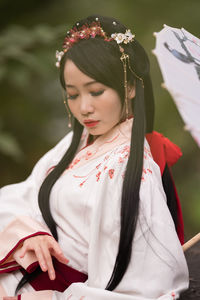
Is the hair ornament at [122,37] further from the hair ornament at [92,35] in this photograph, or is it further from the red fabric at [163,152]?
the red fabric at [163,152]

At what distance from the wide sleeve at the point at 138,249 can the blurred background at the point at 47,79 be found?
1.56 metres

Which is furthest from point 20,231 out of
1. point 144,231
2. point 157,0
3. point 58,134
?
point 157,0

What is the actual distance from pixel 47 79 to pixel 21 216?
1.96 meters

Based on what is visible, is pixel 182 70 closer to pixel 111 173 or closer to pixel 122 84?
pixel 122 84

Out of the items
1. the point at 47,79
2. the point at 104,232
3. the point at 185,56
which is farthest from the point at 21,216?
the point at 47,79

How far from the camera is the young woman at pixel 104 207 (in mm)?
1148

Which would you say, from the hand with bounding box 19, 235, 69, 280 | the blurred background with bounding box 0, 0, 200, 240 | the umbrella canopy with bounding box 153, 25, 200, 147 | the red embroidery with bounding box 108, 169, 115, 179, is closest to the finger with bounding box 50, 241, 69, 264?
the hand with bounding box 19, 235, 69, 280

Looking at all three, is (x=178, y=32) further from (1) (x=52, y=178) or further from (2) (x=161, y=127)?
(2) (x=161, y=127)

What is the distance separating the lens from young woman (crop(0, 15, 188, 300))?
115 centimetres

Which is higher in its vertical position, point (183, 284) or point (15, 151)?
point (15, 151)

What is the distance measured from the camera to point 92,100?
124 centimetres

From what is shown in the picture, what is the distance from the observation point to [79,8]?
3219 mm

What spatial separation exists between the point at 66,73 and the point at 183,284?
26.0 inches

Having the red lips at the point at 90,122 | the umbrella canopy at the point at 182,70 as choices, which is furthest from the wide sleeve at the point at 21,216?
the umbrella canopy at the point at 182,70
